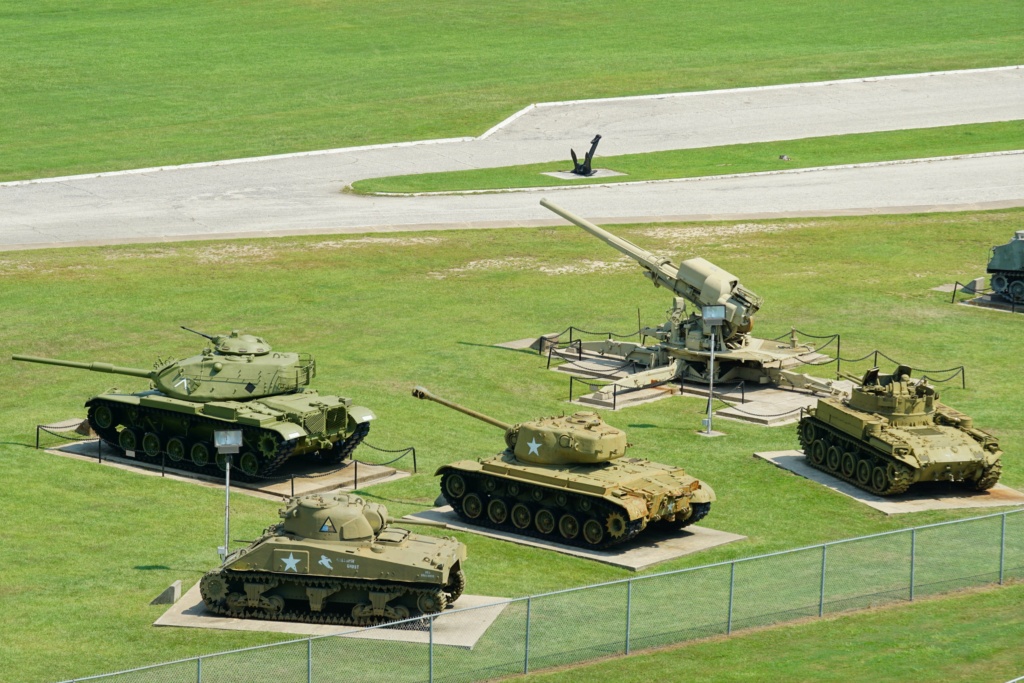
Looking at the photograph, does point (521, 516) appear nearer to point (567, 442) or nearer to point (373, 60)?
point (567, 442)

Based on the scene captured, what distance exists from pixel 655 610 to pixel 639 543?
23.0 feet

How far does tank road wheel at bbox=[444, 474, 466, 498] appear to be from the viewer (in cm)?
3578

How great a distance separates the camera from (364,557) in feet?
95.9

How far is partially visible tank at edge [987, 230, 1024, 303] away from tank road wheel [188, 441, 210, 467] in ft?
105

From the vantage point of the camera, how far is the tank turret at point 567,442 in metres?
34.9

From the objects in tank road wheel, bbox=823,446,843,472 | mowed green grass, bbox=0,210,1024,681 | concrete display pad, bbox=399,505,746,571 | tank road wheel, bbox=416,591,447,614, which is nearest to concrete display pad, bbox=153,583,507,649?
tank road wheel, bbox=416,591,447,614

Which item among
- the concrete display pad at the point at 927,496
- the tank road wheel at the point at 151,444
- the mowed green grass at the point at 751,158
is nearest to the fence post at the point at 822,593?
the concrete display pad at the point at 927,496

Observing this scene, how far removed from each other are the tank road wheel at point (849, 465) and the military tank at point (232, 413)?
38.3 ft

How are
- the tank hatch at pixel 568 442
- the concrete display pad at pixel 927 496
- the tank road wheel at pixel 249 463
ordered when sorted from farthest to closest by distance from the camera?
the tank road wheel at pixel 249 463, the concrete display pad at pixel 927 496, the tank hatch at pixel 568 442

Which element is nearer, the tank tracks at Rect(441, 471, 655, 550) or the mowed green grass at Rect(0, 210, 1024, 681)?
the mowed green grass at Rect(0, 210, 1024, 681)

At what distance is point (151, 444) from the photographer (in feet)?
133

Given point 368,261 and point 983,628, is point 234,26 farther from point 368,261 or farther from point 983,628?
point 983,628

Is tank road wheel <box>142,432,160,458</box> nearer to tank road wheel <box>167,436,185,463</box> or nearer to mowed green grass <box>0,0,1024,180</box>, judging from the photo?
tank road wheel <box>167,436,185,463</box>

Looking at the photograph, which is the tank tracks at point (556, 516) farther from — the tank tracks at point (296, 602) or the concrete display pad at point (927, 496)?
the concrete display pad at point (927, 496)
